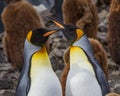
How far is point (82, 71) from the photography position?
466 centimetres

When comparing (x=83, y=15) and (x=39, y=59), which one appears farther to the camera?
(x=83, y=15)

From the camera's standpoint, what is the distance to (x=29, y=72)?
4590mm

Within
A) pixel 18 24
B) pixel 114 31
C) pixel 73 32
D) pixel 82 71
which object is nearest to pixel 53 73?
pixel 82 71

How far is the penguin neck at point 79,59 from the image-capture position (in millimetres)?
4703

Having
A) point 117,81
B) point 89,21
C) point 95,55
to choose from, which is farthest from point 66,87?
point 89,21

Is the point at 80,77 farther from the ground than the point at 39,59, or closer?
closer

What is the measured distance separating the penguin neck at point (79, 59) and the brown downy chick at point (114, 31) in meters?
1.86

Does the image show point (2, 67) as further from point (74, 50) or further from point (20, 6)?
point (74, 50)

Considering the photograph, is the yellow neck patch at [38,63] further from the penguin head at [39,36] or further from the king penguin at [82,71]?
the king penguin at [82,71]

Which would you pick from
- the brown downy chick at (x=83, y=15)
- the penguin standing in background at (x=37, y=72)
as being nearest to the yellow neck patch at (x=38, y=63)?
the penguin standing in background at (x=37, y=72)

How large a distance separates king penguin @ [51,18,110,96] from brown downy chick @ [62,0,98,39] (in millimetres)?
1859

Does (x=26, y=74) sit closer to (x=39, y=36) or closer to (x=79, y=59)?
(x=39, y=36)

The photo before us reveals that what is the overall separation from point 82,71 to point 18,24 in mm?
1716

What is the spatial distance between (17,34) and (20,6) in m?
0.31
